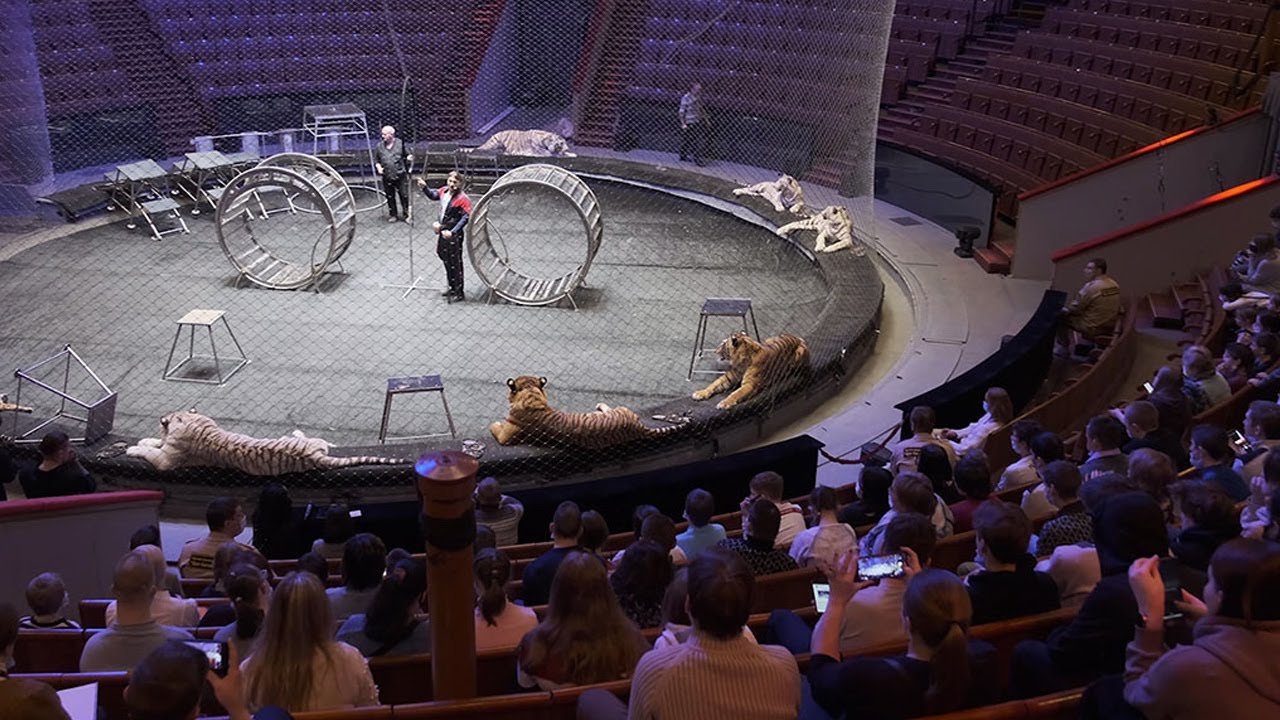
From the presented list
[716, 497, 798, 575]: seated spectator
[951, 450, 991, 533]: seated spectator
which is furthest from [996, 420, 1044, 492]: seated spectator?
[716, 497, 798, 575]: seated spectator

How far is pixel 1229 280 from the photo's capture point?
10109mm

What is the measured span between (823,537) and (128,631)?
8.96 feet

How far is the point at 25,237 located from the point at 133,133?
130 inches

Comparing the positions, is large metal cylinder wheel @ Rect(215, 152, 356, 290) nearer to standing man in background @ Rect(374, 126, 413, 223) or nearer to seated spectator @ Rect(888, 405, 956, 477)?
standing man in background @ Rect(374, 126, 413, 223)

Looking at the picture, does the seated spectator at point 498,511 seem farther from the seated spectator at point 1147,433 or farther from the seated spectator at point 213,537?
the seated spectator at point 1147,433

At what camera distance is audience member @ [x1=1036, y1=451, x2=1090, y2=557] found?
196 inches

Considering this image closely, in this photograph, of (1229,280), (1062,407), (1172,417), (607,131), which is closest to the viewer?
(1172,417)

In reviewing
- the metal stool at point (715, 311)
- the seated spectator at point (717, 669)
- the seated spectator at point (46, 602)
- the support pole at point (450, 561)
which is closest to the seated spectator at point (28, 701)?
the support pole at point (450, 561)

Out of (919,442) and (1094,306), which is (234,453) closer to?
(919,442)

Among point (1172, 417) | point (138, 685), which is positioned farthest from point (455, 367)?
point (138, 685)

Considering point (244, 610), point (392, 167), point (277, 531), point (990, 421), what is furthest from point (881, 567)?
point (392, 167)

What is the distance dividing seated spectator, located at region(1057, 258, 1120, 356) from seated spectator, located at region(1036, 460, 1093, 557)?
523 cm

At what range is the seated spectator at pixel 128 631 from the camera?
4.43 m

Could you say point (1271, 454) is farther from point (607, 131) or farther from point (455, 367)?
point (607, 131)
